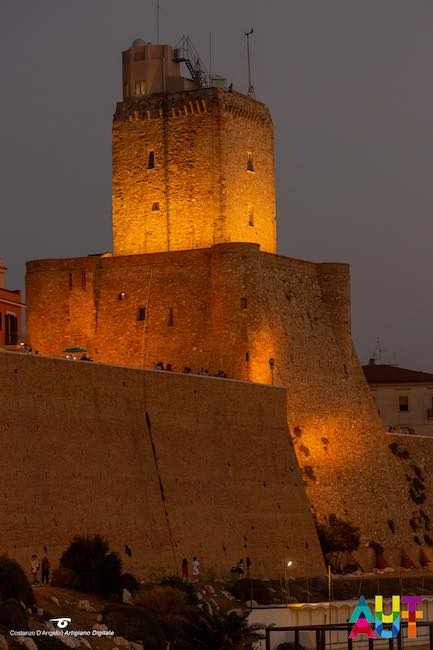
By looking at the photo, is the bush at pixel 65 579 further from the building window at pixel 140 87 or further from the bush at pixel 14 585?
the building window at pixel 140 87

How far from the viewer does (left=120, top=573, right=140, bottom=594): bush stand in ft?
124

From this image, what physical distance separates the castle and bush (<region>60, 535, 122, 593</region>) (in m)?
8.15

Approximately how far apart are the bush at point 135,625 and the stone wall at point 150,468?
3.40 metres

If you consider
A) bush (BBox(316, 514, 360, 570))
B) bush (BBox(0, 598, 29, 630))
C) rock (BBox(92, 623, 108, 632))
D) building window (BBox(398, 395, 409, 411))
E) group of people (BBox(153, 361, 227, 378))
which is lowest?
rock (BBox(92, 623, 108, 632))

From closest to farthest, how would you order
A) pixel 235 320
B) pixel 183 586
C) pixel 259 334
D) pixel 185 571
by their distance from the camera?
pixel 183 586 < pixel 185 571 < pixel 235 320 < pixel 259 334

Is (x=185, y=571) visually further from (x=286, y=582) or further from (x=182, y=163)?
(x=182, y=163)

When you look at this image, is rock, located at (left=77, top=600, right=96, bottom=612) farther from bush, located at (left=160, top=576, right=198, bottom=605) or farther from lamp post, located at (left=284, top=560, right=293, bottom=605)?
lamp post, located at (left=284, top=560, right=293, bottom=605)

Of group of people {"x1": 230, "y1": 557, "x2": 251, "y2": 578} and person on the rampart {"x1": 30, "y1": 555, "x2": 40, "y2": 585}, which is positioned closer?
person on the rampart {"x1": 30, "y1": 555, "x2": 40, "y2": 585}

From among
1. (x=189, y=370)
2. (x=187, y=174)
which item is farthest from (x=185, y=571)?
(x=187, y=174)

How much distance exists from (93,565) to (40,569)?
3.90ft

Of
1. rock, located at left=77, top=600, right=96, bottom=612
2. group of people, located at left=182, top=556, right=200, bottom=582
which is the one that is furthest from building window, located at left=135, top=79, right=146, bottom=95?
rock, located at left=77, top=600, right=96, bottom=612

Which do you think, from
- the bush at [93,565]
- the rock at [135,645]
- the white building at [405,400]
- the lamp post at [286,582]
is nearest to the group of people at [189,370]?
the lamp post at [286,582]

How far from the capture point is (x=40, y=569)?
37.6 metres

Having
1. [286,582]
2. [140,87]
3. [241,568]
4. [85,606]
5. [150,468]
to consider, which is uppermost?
[140,87]
